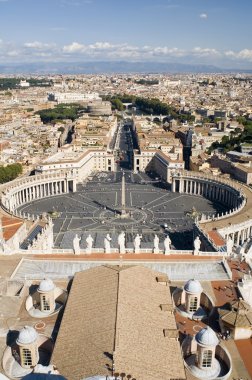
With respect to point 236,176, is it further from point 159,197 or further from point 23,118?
point 23,118

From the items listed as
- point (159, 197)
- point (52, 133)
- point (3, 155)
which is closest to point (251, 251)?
point (159, 197)

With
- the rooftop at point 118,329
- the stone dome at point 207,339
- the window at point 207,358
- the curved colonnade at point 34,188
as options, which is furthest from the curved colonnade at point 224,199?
the stone dome at point 207,339

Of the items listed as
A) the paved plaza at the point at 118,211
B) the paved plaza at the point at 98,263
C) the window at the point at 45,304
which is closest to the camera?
the window at the point at 45,304

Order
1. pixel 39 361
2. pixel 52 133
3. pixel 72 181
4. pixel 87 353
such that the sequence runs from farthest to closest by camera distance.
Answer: pixel 52 133 → pixel 72 181 → pixel 39 361 → pixel 87 353

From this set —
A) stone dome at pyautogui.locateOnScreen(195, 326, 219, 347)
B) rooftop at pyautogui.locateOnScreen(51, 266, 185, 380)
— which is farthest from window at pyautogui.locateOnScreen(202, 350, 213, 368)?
rooftop at pyautogui.locateOnScreen(51, 266, 185, 380)

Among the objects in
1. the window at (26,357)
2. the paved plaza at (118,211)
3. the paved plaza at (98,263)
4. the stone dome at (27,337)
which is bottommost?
the paved plaza at (118,211)

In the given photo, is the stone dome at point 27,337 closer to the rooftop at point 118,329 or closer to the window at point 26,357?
the window at point 26,357
